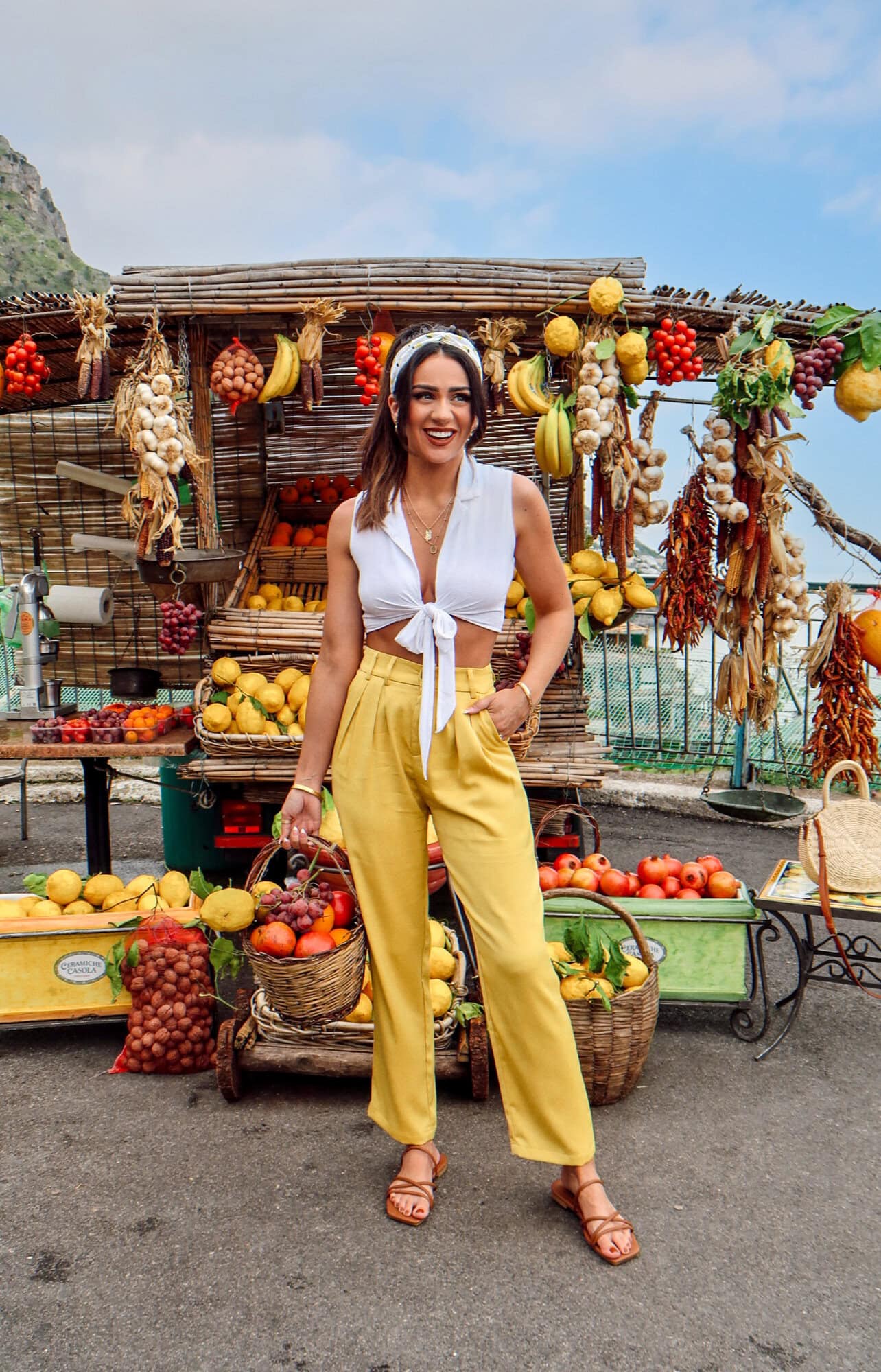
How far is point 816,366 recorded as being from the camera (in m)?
4.93

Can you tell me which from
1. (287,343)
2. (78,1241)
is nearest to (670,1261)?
(78,1241)

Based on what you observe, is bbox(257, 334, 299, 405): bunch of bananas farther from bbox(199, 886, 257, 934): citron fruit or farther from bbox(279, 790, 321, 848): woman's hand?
bbox(279, 790, 321, 848): woman's hand

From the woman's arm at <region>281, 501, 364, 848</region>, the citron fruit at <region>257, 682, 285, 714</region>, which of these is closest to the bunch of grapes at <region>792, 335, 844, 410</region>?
the citron fruit at <region>257, 682, 285, 714</region>

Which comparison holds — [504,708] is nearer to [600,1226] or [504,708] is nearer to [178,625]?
[600,1226]

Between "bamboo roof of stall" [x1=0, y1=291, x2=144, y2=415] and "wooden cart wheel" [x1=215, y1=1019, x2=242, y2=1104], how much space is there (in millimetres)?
3345

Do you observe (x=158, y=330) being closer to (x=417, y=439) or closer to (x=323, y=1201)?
(x=417, y=439)

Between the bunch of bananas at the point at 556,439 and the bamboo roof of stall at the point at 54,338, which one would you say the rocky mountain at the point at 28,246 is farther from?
the bunch of bananas at the point at 556,439

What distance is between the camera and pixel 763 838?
6660 mm

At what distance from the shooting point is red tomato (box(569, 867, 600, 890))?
3.76 metres

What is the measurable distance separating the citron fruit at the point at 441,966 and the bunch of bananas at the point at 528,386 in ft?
8.97

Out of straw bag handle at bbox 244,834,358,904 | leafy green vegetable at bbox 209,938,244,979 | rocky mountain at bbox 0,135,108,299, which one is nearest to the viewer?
straw bag handle at bbox 244,834,358,904

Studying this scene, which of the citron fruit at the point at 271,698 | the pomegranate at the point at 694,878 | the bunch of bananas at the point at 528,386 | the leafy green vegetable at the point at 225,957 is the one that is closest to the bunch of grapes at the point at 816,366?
the bunch of bananas at the point at 528,386

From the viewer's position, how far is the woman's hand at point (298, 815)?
252cm

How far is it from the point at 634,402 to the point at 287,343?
1.74 m
